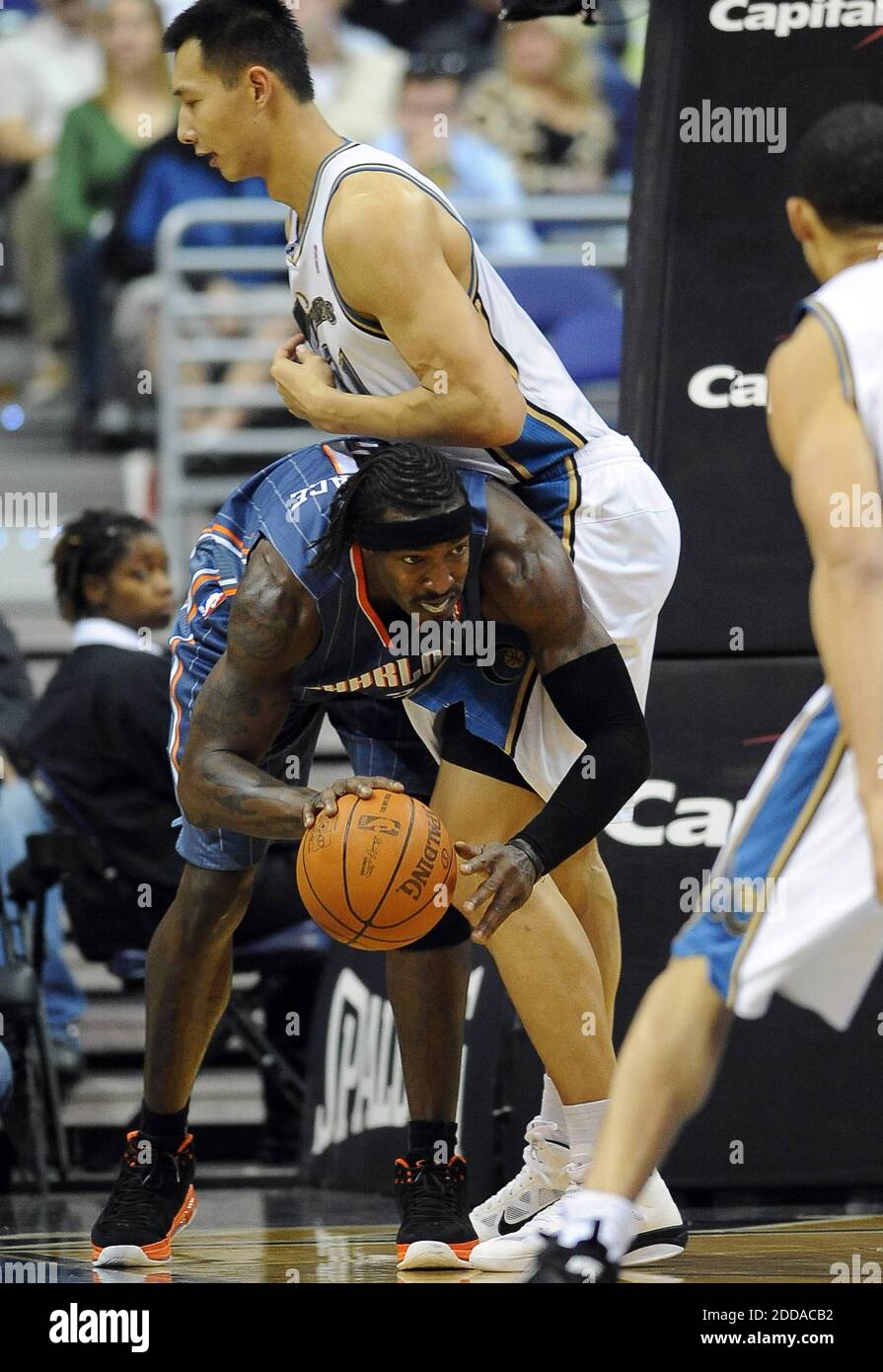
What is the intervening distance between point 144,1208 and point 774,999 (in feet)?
6.36

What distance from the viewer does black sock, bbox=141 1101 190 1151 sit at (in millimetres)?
4508

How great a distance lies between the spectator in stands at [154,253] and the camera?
10.3 metres

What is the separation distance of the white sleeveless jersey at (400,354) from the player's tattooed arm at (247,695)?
1.51 feet

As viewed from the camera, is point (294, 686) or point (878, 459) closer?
point (878, 459)

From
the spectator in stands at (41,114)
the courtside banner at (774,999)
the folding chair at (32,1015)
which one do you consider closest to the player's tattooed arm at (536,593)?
the courtside banner at (774,999)

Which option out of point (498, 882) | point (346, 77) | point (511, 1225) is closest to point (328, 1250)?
point (511, 1225)

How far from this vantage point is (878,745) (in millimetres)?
3248

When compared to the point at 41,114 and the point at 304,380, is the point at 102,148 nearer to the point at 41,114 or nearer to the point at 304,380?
the point at 41,114

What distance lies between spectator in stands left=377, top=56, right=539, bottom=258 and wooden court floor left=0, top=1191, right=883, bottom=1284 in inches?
202

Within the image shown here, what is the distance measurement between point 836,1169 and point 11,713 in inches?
129

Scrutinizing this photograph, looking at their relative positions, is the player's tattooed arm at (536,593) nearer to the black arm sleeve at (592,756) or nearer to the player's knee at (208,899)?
the black arm sleeve at (592,756)
